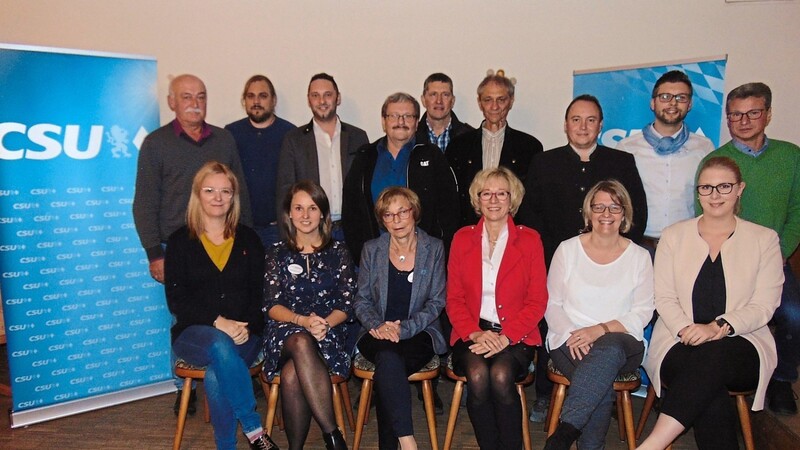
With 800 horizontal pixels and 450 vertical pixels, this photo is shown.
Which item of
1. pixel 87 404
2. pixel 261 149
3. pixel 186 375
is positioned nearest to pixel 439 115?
pixel 261 149

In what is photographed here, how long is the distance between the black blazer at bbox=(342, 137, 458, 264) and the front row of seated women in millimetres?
302

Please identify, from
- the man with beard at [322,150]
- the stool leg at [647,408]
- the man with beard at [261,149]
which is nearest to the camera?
the stool leg at [647,408]

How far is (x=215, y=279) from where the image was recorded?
291 cm

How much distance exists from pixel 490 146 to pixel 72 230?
2343 millimetres

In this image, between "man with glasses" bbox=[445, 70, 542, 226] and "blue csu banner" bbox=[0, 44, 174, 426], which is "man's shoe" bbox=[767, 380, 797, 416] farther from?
"blue csu banner" bbox=[0, 44, 174, 426]

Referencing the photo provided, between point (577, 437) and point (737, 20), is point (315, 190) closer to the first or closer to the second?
point (577, 437)

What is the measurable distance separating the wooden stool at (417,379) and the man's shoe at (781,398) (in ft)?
5.10

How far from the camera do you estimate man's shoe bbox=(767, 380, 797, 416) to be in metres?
2.78

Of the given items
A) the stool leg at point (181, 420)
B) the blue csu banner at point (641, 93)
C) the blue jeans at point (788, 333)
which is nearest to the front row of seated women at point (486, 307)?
the stool leg at point (181, 420)

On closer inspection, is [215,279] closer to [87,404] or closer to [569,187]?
[87,404]

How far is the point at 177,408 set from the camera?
3412 mm

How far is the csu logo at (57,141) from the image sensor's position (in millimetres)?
3115

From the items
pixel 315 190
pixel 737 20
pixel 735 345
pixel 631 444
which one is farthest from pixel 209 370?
pixel 737 20

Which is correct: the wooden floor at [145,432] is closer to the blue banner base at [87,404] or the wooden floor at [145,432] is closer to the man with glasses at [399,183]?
the blue banner base at [87,404]
